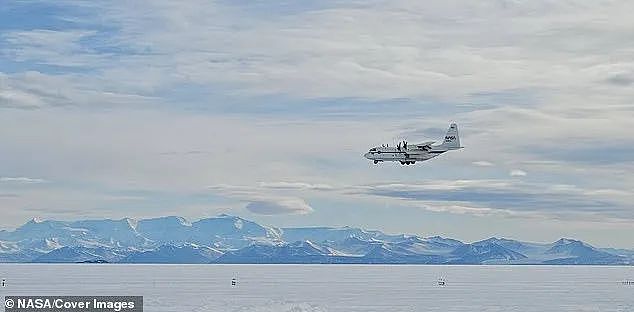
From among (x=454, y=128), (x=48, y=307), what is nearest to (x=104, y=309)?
(x=48, y=307)

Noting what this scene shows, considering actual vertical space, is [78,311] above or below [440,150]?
below

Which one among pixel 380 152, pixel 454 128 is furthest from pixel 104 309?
pixel 454 128

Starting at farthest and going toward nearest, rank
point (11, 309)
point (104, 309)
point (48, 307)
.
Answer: point (11, 309) → point (48, 307) → point (104, 309)

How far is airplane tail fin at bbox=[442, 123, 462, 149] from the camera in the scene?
194m

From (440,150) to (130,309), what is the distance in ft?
214

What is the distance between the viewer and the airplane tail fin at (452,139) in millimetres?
194000

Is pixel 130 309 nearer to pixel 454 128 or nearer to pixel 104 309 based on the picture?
pixel 104 309

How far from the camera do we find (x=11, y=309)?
650 feet

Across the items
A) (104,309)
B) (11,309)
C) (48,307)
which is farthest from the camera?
(11,309)

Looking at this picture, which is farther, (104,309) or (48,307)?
(48,307)

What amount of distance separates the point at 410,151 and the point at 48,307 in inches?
2841

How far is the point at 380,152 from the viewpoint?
19075 centimetres

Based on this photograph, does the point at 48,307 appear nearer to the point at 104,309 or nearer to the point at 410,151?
the point at 104,309

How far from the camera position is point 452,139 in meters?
196
